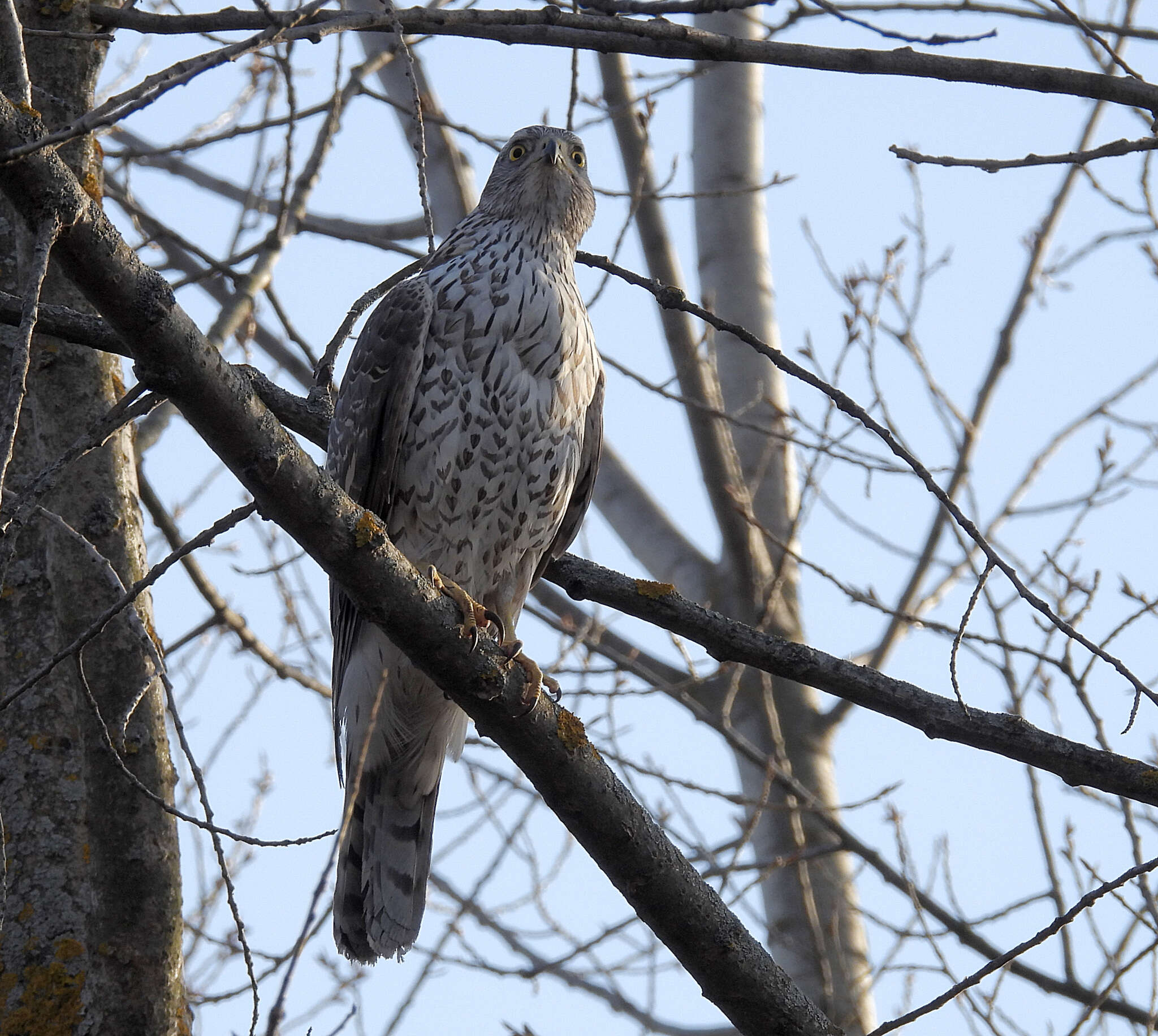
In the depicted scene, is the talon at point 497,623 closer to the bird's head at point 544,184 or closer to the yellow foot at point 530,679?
the yellow foot at point 530,679

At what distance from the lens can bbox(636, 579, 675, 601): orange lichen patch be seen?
3.07m

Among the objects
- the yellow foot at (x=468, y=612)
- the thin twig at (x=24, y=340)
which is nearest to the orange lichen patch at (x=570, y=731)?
the yellow foot at (x=468, y=612)

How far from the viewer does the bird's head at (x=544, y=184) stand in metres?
4.37

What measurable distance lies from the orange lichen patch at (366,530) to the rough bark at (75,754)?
0.81 m

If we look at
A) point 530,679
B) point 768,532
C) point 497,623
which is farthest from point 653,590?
point 768,532

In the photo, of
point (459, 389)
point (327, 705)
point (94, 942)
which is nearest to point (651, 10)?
point (459, 389)

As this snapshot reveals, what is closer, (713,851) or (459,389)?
(459,389)

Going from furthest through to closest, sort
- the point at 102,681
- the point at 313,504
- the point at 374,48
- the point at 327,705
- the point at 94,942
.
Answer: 1. the point at 374,48
2. the point at 327,705
3. the point at 102,681
4. the point at 94,942
5. the point at 313,504

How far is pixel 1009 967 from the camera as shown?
491cm

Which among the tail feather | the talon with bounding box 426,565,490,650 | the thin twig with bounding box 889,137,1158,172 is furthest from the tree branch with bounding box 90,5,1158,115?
the tail feather

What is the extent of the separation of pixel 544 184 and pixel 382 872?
2298 millimetres

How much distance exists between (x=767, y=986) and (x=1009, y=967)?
2.49 metres

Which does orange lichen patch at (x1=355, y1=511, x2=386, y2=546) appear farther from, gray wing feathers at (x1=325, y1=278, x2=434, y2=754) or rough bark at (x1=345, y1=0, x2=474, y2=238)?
rough bark at (x1=345, y1=0, x2=474, y2=238)

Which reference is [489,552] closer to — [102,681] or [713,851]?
[102,681]
